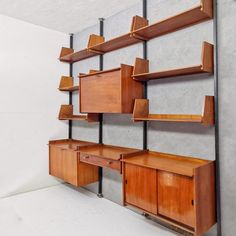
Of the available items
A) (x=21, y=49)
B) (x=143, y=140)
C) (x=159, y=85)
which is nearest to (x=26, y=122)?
(x=21, y=49)

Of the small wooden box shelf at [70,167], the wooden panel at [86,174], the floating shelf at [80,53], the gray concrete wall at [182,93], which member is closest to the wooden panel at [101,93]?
the gray concrete wall at [182,93]

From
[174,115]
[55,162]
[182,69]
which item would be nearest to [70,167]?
[55,162]

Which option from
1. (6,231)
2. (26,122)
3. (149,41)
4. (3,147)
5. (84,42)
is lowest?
(6,231)

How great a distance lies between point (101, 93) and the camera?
107 inches

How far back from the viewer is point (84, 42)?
364 centimetres

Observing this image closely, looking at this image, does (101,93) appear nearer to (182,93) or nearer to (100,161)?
(100,161)

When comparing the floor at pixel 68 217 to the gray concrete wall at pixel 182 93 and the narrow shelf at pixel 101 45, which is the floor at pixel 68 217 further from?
the narrow shelf at pixel 101 45

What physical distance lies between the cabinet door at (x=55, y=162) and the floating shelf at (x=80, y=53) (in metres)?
1.53

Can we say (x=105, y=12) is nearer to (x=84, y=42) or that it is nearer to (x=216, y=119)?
(x=84, y=42)

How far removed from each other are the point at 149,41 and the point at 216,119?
4.08ft

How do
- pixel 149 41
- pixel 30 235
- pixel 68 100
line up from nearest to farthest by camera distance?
pixel 30 235 < pixel 149 41 < pixel 68 100

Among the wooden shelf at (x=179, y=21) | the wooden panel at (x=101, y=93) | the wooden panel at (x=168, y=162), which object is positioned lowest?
the wooden panel at (x=168, y=162)

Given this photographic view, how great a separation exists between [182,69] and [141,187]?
47.4 inches

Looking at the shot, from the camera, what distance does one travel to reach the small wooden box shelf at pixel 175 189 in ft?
5.80
